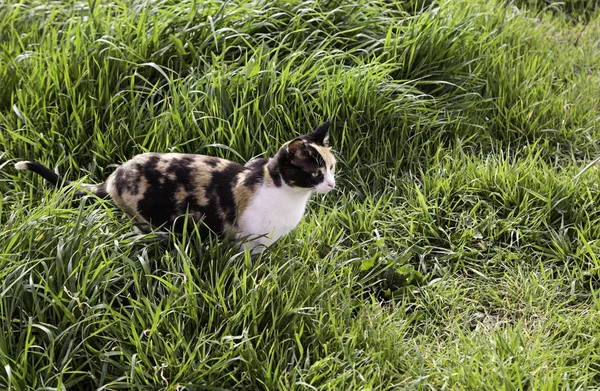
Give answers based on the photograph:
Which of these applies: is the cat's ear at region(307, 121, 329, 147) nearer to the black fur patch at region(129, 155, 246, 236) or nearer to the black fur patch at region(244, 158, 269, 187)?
the black fur patch at region(244, 158, 269, 187)

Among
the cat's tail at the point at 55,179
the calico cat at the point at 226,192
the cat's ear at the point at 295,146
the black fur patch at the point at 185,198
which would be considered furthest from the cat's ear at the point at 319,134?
the cat's tail at the point at 55,179

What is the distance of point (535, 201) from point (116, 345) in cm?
214

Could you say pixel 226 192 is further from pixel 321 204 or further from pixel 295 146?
pixel 321 204

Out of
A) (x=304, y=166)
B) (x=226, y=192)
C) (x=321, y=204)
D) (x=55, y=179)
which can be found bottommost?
(x=321, y=204)

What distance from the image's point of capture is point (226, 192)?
3.11m

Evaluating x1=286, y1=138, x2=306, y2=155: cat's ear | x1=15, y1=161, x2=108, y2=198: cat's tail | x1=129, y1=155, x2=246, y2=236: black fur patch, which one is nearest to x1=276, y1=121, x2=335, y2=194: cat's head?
x1=286, y1=138, x2=306, y2=155: cat's ear

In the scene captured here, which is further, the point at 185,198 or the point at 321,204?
the point at 321,204

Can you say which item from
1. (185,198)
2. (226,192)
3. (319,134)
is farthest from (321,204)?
(185,198)

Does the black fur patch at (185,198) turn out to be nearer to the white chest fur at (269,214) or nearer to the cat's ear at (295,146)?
the white chest fur at (269,214)

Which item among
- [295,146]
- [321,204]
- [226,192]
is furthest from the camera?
[321,204]

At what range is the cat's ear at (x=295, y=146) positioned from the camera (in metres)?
3.00

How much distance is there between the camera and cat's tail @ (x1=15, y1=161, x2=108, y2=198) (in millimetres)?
3232

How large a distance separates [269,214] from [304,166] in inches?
10.2

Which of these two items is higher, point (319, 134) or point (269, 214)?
point (319, 134)
